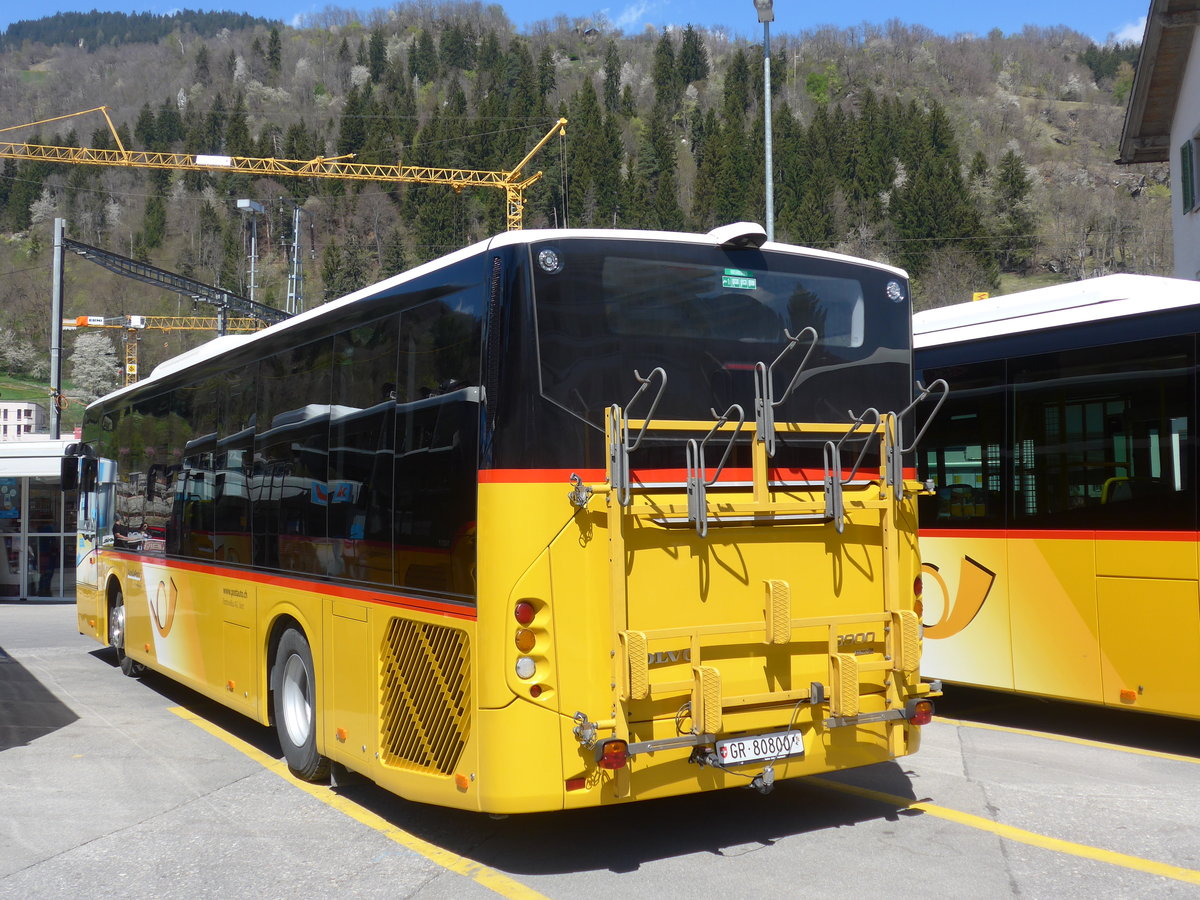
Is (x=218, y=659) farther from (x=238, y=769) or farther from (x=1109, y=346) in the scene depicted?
(x=1109, y=346)

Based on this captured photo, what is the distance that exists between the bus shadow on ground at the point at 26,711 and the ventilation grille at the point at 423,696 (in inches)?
176

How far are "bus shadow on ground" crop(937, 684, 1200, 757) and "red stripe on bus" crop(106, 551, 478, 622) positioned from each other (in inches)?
211

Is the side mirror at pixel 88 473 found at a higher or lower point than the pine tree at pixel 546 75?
lower

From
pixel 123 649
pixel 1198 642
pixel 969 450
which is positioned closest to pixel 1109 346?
pixel 969 450

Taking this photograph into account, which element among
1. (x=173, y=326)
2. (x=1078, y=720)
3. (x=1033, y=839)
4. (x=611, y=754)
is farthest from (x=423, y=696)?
(x=173, y=326)

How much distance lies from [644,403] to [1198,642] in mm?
4253

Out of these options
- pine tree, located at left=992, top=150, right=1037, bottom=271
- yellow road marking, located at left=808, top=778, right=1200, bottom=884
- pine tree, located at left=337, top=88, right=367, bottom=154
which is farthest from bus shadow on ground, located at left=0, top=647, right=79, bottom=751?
pine tree, located at left=337, top=88, right=367, bottom=154

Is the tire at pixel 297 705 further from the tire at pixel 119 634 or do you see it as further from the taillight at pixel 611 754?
the tire at pixel 119 634

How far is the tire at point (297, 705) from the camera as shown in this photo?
23.5 ft

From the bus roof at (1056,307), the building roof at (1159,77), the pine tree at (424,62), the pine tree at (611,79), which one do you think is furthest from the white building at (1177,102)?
the pine tree at (424,62)

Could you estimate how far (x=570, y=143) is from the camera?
396 ft

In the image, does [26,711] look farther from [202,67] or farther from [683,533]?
[202,67]

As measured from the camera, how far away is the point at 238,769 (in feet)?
26.1

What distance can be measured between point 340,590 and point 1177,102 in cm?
2037
